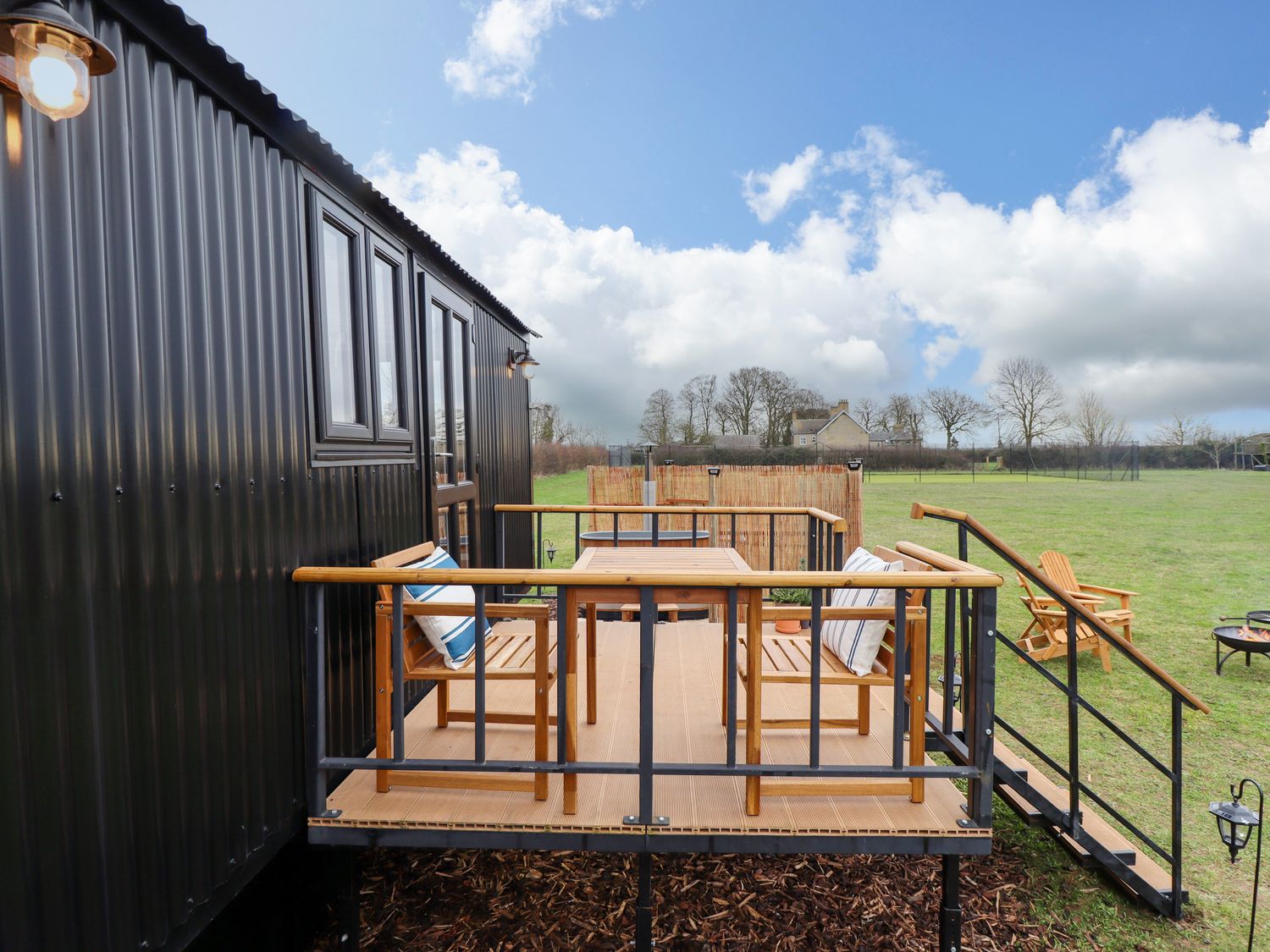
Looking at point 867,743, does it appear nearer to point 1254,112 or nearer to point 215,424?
point 215,424

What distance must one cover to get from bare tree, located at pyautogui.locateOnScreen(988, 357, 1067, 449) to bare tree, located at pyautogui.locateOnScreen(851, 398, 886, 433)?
18.3 feet

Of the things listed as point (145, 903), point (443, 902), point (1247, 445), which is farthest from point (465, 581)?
point (1247, 445)

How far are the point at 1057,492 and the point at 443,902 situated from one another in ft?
89.3

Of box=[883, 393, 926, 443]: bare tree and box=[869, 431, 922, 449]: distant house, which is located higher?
box=[883, 393, 926, 443]: bare tree

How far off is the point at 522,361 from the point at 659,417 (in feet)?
75.9

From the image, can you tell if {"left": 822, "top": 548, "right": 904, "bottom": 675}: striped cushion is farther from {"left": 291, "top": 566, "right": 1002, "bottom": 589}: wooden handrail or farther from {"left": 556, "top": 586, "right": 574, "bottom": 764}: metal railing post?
{"left": 556, "top": 586, "right": 574, "bottom": 764}: metal railing post

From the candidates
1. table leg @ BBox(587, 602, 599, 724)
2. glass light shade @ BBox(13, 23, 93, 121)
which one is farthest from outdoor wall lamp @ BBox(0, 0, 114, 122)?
table leg @ BBox(587, 602, 599, 724)

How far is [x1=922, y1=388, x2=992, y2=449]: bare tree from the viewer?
1299 inches

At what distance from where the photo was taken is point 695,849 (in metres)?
2.25

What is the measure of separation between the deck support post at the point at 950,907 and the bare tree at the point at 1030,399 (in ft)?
114

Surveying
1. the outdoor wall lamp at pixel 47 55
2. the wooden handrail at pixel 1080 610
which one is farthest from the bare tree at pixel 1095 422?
the outdoor wall lamp at pixel 47 55

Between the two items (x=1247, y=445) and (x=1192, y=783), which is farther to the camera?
(x=1247, y=445)

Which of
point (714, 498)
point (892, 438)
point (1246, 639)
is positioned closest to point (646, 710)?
point (1246, 639)

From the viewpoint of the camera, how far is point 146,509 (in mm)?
1694
